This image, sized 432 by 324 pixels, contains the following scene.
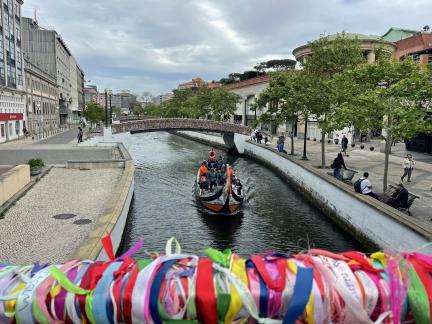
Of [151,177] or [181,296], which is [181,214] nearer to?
[151,177]

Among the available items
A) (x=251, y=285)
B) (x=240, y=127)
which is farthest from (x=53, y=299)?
(x=240, y=127)

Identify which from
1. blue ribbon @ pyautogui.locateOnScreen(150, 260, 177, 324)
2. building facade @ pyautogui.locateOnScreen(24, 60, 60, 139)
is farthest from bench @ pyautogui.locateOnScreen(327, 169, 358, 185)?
building facade @ pyautogui.locateOnScreen(24, 60, 60, 139)

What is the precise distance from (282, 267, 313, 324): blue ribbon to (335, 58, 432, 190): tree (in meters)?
12.9

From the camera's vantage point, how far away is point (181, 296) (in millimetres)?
3801

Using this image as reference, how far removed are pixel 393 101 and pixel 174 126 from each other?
3206cm

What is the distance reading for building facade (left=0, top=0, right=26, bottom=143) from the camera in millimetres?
42188

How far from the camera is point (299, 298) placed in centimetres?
373

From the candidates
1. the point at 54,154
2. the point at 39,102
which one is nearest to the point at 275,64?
the point at 39,102

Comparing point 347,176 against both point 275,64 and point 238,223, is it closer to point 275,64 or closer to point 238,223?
point 238,223

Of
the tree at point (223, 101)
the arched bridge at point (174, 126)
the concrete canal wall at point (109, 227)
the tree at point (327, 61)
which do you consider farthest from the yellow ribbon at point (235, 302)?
the tree at point (223, 101)

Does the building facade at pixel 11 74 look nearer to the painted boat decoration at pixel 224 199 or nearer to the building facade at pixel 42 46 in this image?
the building facade at pixel 42 46

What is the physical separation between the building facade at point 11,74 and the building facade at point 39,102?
8.78 ft

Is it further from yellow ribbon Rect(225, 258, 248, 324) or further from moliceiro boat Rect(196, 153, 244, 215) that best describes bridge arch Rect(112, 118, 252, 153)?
yellow ribbon Rect(225, 258, 248, 324)

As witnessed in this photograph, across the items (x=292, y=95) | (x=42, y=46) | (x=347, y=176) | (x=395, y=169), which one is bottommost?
(x=395, y=169)
